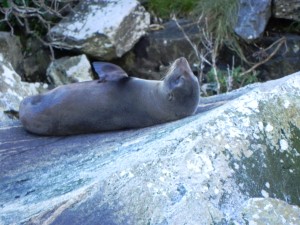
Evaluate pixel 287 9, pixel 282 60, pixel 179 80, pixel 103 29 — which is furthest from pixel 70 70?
pixel 179 80

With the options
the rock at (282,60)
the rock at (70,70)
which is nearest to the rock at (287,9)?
the rock at (282,60)

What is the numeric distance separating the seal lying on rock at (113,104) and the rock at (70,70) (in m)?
3.21

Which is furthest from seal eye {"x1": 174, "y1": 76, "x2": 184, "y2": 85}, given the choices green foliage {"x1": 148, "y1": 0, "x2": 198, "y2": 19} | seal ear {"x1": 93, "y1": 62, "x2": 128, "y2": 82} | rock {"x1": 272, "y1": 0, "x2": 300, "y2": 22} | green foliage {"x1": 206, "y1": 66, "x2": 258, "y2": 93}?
green foliage {"x1": 148, "y1": 0, "x2": 198, "y2": 19}

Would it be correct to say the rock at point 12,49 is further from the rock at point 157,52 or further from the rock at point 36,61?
the rock at point 157,52

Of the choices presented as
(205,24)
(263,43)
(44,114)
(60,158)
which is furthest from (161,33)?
A: (60,158)

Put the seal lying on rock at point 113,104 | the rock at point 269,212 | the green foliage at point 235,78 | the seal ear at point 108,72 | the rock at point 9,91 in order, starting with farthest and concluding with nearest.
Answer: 1. the green foliage at point 235,78
2. the rock at point 9,91
3. the seal ear at point 108,72
4. the seal lying on rock at point 113,104
5. the rock at point 269,212

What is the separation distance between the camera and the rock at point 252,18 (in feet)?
26.0

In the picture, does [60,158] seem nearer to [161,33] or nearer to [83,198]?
[83,198]

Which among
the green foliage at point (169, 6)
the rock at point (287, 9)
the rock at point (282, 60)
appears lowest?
the rock at point (282, 60)

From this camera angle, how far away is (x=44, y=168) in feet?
10.9

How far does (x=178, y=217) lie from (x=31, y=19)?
6.42 m

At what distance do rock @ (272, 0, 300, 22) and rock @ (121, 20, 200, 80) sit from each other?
0.85 metres

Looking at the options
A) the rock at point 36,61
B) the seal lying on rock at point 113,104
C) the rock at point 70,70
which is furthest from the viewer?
the rock at point 36,61

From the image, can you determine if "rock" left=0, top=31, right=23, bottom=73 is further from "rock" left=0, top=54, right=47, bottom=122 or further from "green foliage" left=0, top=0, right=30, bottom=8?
"rock" left=0, top=54, right=47, bottom=122
